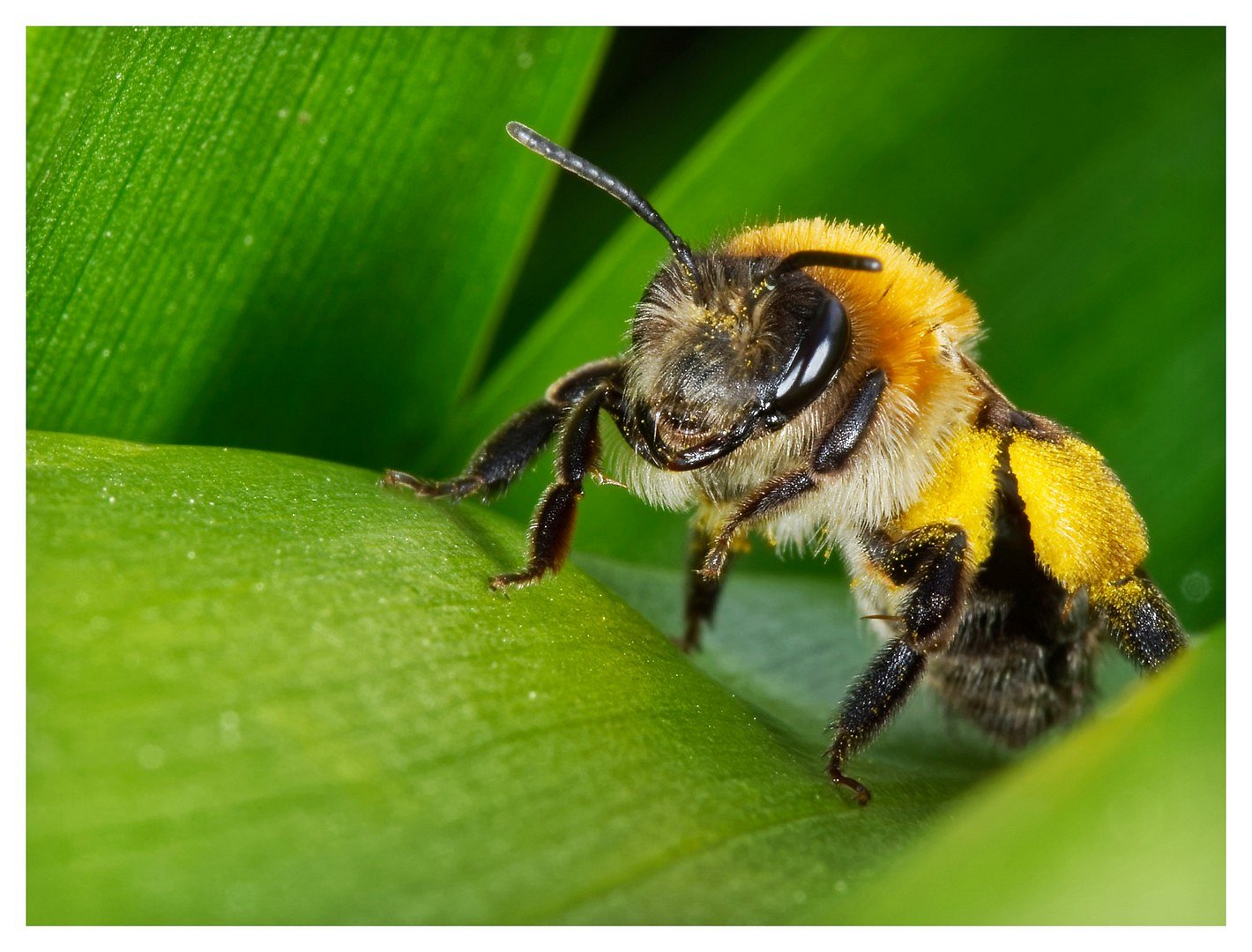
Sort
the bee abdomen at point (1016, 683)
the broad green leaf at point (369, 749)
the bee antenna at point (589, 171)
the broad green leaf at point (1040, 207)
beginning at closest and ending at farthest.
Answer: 1. the broad green leaf at point (369, 749)
2. the bee antenna at point (589, 171)
3. the bee abdomen at point (1016, 683)
4. the broad green leaf at point (1040, 207)

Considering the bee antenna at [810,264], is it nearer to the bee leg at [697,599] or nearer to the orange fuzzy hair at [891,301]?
the orange fuzzy hair at [891,301]

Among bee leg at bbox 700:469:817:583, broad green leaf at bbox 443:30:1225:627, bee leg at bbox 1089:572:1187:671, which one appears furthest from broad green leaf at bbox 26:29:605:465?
bee leg at bbox 1089:572:1187:671

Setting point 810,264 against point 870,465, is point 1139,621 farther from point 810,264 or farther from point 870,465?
point 810,264

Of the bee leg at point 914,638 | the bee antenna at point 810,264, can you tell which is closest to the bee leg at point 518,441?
the bee antenna at point 810,264

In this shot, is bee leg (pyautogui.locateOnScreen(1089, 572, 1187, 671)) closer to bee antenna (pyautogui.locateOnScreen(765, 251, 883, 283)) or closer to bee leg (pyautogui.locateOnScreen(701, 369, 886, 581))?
bee leg (pyautogui.locateOnScreen(701, 369, 886, 581))
